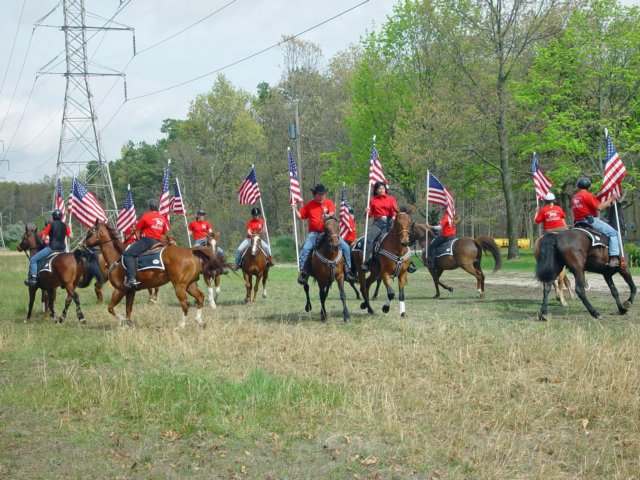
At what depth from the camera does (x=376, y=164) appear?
63.1 feet

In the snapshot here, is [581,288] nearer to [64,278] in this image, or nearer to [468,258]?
[468,258]

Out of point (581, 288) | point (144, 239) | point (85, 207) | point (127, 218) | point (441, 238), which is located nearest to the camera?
point (581, 288)

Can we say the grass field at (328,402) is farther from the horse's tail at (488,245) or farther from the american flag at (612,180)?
the horse's tail at (488,245)

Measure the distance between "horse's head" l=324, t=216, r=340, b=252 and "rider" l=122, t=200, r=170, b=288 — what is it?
11.5 feet

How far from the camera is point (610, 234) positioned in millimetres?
15188

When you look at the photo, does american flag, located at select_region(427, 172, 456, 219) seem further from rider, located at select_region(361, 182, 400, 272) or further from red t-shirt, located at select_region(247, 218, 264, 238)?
rider, located at select_region(361, 182, 400, 272)

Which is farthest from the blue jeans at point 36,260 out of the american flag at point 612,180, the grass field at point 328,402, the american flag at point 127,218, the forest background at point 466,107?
the forest background at point 466,107

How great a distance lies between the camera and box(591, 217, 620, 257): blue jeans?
49.5ft

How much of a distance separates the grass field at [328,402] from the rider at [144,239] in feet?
5.71

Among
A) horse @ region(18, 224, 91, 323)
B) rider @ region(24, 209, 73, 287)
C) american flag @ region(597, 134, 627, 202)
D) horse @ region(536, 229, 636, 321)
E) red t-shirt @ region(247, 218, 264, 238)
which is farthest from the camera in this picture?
red t-shirt @ region(247, 218, 264, 238)

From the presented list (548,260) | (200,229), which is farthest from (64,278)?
(548,260)

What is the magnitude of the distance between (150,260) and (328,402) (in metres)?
8.00

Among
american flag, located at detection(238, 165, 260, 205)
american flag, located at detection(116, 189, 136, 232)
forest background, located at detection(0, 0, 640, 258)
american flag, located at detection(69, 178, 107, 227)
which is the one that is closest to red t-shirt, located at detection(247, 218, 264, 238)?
american flag, located at detection(238, 165, 260, 205)

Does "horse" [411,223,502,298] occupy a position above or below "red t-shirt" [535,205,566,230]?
below
